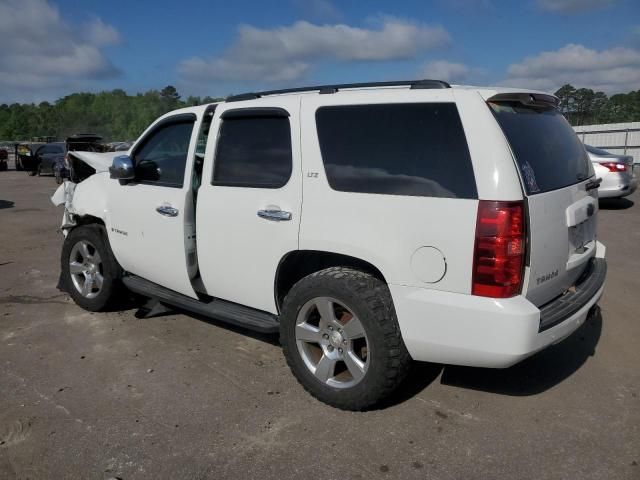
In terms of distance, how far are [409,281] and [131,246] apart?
2672 mm

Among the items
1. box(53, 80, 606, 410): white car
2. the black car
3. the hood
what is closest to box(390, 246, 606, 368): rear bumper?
box(53, 80, 606, 410): white car

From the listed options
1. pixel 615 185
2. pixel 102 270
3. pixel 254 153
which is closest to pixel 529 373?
pixel 254 153

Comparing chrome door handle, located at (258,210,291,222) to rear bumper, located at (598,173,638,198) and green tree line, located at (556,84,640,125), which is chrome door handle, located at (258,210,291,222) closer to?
rear bumper, located at (598,173,638,198)

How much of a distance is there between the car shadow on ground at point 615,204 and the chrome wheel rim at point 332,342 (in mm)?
10558

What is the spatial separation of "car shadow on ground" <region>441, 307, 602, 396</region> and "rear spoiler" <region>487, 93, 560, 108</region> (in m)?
1.39

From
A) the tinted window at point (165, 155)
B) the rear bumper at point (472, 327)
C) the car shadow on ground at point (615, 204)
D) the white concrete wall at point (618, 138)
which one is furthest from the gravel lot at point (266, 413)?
the white concrete wall at point (618, 138)

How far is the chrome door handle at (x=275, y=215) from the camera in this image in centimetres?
348

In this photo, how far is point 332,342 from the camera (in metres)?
3.39

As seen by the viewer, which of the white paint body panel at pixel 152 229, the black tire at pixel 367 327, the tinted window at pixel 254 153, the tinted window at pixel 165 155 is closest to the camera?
the black tire at pixel 367 327

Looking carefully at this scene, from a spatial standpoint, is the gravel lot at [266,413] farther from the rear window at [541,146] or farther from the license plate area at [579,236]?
the rear window at [541,146]

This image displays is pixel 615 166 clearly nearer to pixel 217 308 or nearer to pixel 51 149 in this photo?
pixel 217 308

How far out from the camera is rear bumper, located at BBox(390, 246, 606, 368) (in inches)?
110

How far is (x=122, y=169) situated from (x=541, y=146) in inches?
125

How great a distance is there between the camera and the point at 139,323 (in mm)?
4969
